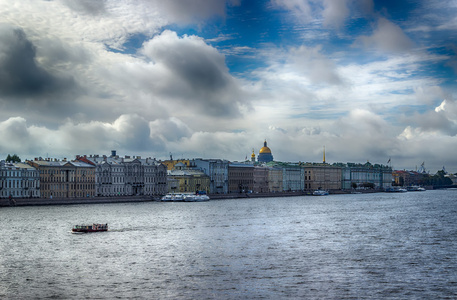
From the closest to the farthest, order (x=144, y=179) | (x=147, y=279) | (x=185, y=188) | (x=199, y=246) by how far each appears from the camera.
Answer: (x=147, y=279) → (x=199, y=246) → (x=144, y=179) → (x=185, y=188)

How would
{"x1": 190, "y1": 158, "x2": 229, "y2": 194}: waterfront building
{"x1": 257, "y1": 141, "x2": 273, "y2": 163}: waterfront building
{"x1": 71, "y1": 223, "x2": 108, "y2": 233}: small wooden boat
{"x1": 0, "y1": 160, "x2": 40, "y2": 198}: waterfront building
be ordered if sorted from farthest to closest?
1. {"x1": 257, "y1": 141, "x2": 273, "y2": 163}: waterfront building
2. {"x1": 190, "y1": 158, "x2": 229, "y2": 194}: waterfront building
3. {"x1": 0, "y1": 160, "x2": 40, "y2": 198}: waterfront building
4. {"x1": 71, "y1": 223, "x2": 108, "y2": 233}: small wooden boat

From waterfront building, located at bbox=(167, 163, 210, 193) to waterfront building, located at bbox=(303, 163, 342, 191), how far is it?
4267 cm

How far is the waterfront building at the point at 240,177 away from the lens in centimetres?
11112

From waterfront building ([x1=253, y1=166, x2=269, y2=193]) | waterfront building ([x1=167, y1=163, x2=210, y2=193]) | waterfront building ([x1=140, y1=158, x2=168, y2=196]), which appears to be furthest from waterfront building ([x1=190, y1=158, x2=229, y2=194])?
waterfront building ([x1=140, y1=158, x2=168, y2=196])

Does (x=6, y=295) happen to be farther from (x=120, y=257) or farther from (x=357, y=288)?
(x=357, y=288)

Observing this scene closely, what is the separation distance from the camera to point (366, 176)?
173 meters

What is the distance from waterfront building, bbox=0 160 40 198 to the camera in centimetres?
7069

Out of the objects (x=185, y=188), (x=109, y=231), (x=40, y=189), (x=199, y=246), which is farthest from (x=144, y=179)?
(x=199, y=246)

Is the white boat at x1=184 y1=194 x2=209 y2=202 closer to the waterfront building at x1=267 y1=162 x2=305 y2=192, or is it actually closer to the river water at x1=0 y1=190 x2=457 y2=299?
the river water at x1=0 y1=190 x2=457 y2=299

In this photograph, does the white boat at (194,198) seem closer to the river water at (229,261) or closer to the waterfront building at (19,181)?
the waterfront building at (19,181)

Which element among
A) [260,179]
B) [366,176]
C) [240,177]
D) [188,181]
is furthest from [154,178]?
[366,176]

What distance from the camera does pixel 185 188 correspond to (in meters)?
98.4

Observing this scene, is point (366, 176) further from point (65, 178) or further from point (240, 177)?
point (65, 178)

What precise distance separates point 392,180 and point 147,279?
183 m
